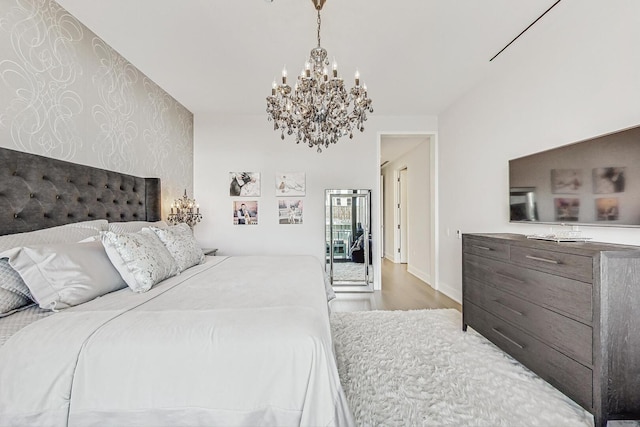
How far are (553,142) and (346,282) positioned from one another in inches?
117

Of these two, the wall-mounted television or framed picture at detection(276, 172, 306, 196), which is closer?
the wall-mounted television

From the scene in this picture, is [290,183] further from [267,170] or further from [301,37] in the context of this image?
[301,37]

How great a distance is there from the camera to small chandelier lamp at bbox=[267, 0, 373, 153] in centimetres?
188

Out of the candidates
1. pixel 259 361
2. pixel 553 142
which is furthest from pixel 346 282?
pixel 259 361

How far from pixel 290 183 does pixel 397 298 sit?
2.30 m

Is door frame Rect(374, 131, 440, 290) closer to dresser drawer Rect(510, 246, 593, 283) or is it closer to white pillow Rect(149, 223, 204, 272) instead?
dresser drawer Rect(510, 246, 593, 283)

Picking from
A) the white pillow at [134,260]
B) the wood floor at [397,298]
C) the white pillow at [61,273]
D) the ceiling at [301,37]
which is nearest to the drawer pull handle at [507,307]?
the wood floor at [397,298]

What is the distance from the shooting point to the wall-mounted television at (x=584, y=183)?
5.32ft

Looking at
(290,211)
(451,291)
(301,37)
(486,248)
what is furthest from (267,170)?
(451,291)

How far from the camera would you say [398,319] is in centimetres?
291

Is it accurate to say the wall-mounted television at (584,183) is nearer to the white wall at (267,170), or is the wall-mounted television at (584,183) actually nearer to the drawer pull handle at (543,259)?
the drawer pull handle at (543,259)

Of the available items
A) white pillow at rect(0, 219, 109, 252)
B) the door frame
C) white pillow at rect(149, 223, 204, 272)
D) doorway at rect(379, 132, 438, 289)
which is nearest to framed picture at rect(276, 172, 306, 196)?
the door frame

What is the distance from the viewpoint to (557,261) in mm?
1690

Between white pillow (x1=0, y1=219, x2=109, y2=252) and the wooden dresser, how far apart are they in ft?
10.1
